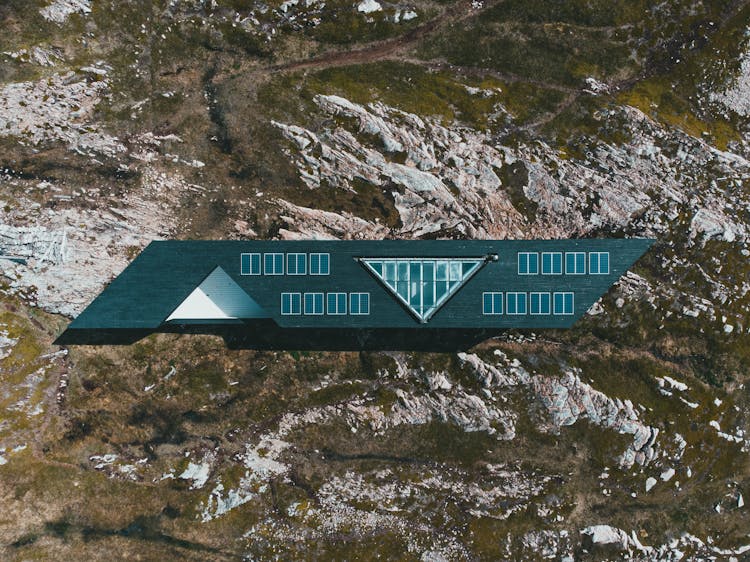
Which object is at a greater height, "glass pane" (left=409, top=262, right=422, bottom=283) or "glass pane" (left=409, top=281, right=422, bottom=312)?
"glass pane" (left=409, top=262, right=422, bottom=283)

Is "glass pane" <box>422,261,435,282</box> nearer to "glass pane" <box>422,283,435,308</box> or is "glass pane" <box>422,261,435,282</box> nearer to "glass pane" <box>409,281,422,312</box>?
"glass pane" <box>422,283,435,308</box>

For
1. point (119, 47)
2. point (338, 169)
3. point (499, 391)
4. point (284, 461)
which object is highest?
point (119, 47)

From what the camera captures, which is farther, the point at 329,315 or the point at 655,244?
the point at 655,244

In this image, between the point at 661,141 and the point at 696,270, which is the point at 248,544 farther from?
the point at 661,141

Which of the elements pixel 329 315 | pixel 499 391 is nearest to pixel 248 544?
pixel 329 315

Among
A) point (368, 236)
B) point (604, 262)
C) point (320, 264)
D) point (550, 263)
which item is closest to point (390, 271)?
point (320, 264)

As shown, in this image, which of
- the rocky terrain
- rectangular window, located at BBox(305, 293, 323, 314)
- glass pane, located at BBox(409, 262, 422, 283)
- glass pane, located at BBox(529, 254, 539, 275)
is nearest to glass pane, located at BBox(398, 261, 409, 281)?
glass pane, located at BBox(409, 262, 422, 283)

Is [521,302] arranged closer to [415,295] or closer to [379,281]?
[415,295]

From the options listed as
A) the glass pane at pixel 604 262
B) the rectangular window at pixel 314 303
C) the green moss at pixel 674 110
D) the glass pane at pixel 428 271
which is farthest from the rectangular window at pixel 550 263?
the green moss at pixel 674 110
